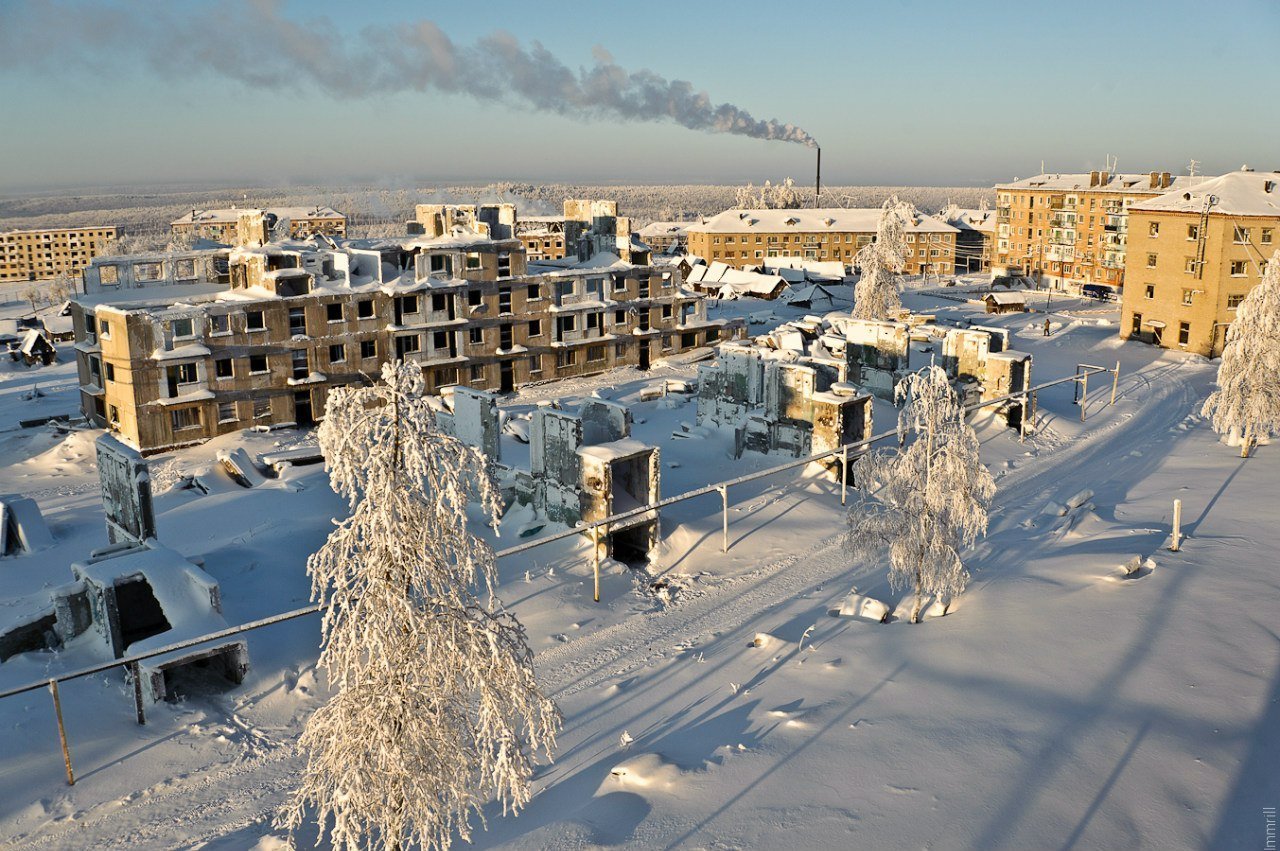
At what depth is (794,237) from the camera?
442ft

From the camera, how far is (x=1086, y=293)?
9944 centimetres

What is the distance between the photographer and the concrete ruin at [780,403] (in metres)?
38.1

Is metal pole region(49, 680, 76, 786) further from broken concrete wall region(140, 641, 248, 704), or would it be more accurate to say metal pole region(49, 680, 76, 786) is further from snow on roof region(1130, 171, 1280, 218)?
snow on roof region(1130, 171, 1280, 218)

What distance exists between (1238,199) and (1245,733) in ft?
195

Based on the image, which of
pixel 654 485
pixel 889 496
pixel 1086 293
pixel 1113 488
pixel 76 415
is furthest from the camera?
pixel 1086 293

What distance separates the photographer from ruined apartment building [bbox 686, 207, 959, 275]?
134 meters

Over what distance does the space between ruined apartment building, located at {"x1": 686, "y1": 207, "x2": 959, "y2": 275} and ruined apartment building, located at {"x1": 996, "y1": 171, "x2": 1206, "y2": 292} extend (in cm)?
909

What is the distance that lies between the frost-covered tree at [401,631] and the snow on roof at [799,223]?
12569cm

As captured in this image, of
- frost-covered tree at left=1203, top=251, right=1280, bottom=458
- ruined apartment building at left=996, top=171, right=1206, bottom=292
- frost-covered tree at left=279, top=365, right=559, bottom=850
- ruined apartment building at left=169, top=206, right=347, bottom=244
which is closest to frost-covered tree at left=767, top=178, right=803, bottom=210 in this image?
ruined apartment building at left=996, top=171, right=1206, bottom=292

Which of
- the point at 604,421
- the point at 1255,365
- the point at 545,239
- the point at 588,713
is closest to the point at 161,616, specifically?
the point at 588,713

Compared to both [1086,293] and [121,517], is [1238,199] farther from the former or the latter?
[121,517]

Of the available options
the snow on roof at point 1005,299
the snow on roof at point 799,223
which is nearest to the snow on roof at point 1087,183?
the snow on roof at point 799,223

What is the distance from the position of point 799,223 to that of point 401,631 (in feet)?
428

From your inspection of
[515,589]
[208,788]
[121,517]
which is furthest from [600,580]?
[121,517]
